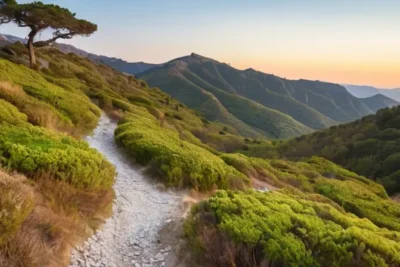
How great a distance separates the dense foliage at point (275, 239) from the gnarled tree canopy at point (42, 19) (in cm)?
3040

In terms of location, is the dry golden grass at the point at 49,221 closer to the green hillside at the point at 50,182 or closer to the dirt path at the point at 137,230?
the green hillside at the point at 50,182

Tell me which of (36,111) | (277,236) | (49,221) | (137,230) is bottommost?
(137,230)

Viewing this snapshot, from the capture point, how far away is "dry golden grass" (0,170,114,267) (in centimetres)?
559

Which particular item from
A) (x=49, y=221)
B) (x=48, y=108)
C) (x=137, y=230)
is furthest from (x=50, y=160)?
(x=48, y=108)

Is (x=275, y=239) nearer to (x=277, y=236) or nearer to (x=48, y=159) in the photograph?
(x=277, y=236)

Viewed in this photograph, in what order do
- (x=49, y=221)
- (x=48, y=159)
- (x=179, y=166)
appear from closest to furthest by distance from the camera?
(x=49, y=221) → (x=48, y=159) → (x=179, y=166)

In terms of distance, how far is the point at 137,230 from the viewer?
353 inches

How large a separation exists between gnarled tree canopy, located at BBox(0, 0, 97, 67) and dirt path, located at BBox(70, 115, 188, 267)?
24861mm

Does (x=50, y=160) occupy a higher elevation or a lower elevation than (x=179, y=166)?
higher

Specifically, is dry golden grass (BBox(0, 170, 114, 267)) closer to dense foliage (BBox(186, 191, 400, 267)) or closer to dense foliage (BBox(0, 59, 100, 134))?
dense foliage (BBox(186, 191, 400, 267))

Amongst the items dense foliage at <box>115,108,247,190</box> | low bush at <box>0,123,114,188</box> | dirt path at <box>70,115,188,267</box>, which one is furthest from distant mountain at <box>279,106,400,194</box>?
low bush at <box>0,123,114,188</box>

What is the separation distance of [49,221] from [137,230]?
2804 millimetres

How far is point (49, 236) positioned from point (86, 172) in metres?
2.83

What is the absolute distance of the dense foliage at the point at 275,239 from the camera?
6.94 metres
